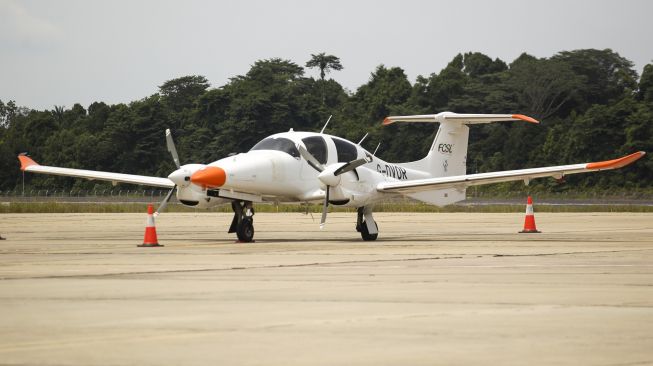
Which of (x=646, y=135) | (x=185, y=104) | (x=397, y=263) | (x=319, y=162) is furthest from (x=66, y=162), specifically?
(x=397, y=263)

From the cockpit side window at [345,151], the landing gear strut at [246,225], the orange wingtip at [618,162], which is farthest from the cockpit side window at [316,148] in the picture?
the orange wingtip at [618,162]

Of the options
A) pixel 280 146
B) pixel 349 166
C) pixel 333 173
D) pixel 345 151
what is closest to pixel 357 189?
pixel 349 166

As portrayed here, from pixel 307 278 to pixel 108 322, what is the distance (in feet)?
17.0

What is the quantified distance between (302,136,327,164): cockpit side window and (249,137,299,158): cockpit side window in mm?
349

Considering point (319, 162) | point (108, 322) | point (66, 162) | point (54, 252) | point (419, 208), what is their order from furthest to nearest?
1. point (66, 162)
2. point (419, 208)
3. point (319, 162)
4. point (54, 252)
5. point (108, 322)

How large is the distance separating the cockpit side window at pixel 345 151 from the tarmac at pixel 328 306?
5445 millimetres

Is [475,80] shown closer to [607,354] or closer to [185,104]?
[185,104]

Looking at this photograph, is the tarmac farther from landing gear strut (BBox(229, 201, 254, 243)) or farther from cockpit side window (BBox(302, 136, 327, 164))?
cockpit side window (BBox(302, 136, 327, 164))

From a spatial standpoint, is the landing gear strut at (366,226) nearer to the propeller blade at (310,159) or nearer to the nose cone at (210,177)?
the propeller blade at (310,159)

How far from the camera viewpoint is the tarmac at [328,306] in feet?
28.0

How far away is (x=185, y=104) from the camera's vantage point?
117 metres

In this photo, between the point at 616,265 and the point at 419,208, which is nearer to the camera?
the point at 616,265

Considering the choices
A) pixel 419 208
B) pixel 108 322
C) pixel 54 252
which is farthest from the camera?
pixel 419 208

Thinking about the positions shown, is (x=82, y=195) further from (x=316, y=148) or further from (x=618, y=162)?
(x=618, y=162)
